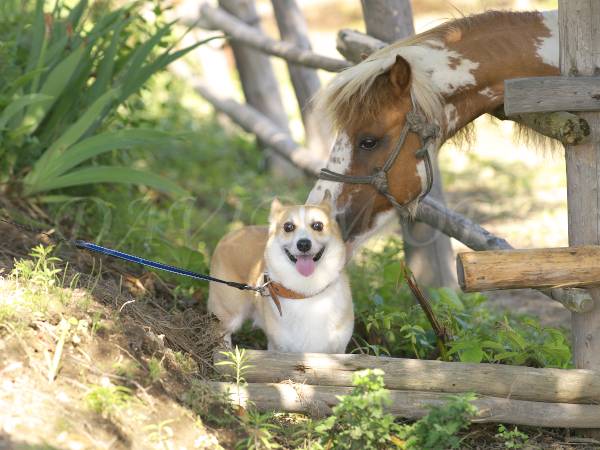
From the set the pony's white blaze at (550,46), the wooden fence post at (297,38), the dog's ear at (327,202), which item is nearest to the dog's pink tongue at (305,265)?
the dog's ear at (327,202)

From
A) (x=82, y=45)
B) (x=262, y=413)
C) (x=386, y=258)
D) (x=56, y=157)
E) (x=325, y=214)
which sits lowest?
(x=262, y=413)

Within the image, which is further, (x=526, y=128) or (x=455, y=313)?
(x=455, y=313)

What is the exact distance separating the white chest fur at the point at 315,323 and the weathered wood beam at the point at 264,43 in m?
1.69

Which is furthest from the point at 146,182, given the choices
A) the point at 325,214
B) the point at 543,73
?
the point at 543,73

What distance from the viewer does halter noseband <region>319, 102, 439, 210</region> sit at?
13.7ft

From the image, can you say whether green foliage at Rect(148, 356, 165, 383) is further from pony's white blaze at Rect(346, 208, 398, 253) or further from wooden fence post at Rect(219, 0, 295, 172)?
wooden fence post at Rect(219, 0, 295, 172)

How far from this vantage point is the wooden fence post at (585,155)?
12.1ft

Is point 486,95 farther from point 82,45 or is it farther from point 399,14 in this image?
point 82,45

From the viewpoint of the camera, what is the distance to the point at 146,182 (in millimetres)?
5219

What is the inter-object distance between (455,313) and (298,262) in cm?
120

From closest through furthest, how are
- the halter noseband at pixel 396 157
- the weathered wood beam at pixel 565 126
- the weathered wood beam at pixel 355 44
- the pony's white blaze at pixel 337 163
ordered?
the weathered wood beam at pixel 565 126 → the halter noseband at pixel 396 157 → the pony's white blaze at pixel 337 163 → the weathered wood beam at pixel 355 44

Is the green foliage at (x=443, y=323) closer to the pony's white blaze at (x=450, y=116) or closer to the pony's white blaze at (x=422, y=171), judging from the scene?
the pony's white blaze at (x=422, y=171)

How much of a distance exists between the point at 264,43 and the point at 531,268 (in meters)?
3.48

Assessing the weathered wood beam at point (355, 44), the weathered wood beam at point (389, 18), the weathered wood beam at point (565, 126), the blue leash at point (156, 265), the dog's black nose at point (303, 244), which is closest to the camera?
the weathered wood beam at point (565, 126)
